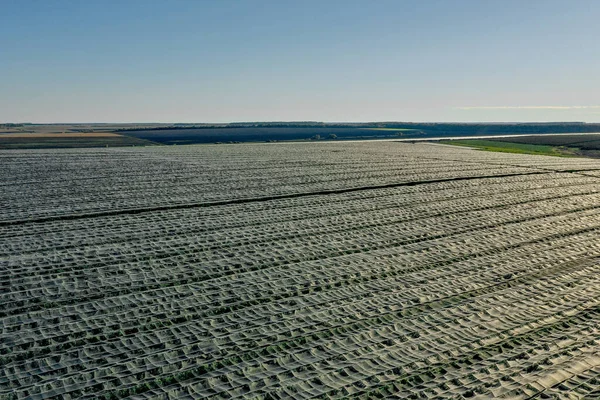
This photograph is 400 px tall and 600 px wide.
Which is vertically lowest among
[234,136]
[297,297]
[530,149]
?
[297,297]

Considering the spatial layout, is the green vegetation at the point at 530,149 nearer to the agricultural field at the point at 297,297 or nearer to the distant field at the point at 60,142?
the agricultural field at the point at 297,297

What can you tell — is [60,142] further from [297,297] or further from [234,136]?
[297,297]

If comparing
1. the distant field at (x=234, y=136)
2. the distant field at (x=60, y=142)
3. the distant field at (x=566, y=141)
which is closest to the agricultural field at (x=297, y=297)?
the distant field at (x=60, y=142)

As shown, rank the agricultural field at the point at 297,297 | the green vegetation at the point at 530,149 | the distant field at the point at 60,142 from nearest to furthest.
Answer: the agricultural field at the point at 297,297, the green vegetation at the point at 530,149, the distant field at the point at 60,142

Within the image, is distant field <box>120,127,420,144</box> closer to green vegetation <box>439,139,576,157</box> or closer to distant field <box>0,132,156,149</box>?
distant field <box>0,132,156,149</box>

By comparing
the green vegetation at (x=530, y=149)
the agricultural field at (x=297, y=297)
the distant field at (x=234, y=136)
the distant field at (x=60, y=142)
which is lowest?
the agricultural field at (x=297, y=297)

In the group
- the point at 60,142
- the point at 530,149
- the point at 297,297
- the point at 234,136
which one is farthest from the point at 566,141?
the point at 297,297

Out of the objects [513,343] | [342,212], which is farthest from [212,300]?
[342,212]

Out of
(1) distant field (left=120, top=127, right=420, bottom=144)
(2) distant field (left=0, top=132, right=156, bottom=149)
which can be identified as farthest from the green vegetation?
(2) distant field (left=0, top=132, right=156, bottom=149)
